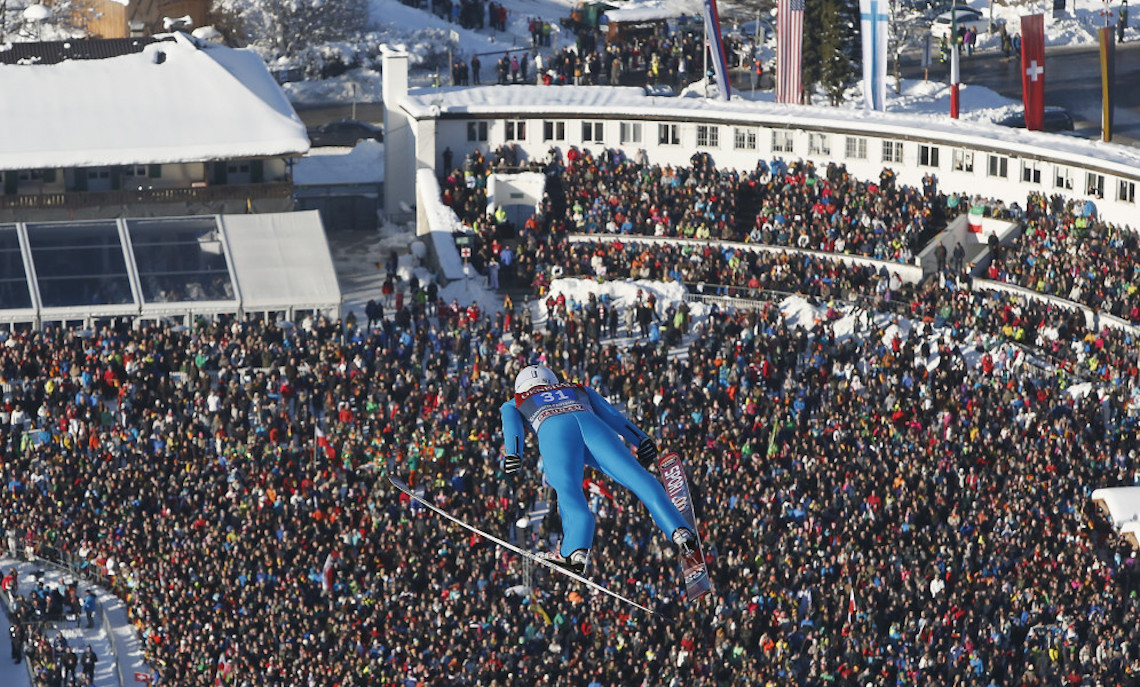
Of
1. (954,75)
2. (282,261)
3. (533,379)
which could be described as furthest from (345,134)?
→ (533,379)

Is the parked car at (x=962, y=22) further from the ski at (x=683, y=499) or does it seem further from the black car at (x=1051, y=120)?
the ski at (x=683, y=499)

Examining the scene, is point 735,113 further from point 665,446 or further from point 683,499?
point 683,499

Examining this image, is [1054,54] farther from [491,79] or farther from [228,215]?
[228,215]

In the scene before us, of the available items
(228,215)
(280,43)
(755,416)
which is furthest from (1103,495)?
(280,43)

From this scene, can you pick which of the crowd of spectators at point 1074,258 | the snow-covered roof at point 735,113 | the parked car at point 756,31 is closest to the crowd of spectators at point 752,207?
the snow-covered roof at point 735,113

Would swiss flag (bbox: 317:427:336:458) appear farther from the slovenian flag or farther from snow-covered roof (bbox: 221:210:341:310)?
snow-covered roof (bbox: 221:210:341:310)

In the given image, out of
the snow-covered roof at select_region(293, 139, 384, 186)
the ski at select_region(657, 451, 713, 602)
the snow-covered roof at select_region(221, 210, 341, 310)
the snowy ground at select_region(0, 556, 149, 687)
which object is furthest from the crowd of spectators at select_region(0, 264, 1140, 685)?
the ski at select_region(657, 451, 713, 602)
